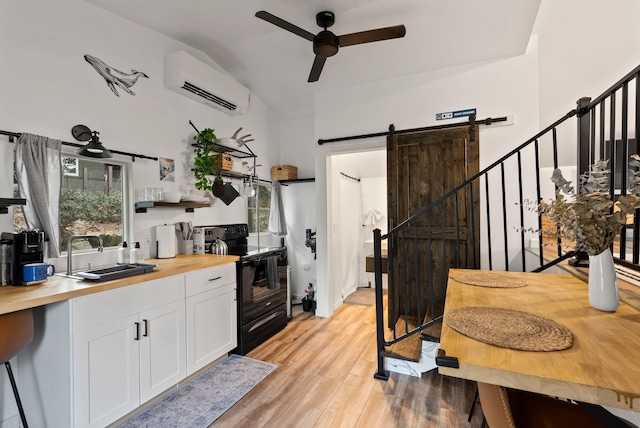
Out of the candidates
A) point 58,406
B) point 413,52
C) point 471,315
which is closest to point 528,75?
point 413,52

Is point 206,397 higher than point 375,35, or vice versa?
point 375,35

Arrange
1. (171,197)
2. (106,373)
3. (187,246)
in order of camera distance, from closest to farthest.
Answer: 1. (106,373)
2. (171,197)
3. (187,246)

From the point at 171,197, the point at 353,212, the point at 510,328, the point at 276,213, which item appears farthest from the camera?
the point at 353,212

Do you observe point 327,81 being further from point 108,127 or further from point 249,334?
point 249,334

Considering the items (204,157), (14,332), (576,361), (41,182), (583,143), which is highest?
(204,157)

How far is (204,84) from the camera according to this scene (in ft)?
10.4

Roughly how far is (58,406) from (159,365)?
555mm

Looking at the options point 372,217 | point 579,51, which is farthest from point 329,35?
point 372,217

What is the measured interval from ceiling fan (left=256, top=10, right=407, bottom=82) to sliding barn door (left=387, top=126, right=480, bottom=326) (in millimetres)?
1273

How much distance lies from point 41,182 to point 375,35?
2.55 meters

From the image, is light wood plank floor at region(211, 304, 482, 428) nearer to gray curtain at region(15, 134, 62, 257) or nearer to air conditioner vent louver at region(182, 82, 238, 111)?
gray curtain at region(15, 134, 62, 257)

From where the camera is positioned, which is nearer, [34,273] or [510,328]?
[510,328]

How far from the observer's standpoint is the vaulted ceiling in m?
2.61

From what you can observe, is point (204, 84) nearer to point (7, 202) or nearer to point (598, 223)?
point (7, 202)
